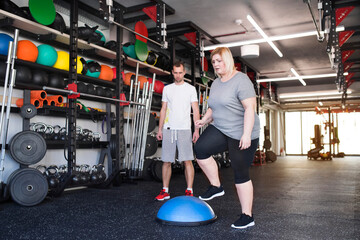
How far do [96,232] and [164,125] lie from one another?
1.40m

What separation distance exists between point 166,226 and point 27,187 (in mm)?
1508

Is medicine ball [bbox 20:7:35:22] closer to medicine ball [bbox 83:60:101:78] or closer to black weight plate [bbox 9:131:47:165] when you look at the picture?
medicine ball [bbox 83:60:101:78]

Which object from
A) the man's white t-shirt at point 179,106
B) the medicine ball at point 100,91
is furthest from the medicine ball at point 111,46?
the man's white t-shirt at point 179,106

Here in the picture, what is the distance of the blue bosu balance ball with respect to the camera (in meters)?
2.09

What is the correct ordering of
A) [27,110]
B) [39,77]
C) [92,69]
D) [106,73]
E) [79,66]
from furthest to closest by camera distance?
1. [106,73]
2. [92,69]
3. [79,66]
4. [39,77]
5. [27,110]

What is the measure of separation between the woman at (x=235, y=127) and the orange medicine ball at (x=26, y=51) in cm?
219

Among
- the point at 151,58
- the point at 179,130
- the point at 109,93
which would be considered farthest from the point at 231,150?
the point at 151,58

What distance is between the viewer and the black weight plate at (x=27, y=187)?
2.84 m

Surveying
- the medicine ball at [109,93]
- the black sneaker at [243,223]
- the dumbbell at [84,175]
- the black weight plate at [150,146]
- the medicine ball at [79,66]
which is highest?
the medicine ball at [79,66]

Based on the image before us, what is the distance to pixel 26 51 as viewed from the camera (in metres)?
3.41

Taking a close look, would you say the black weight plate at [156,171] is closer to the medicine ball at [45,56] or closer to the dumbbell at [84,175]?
the dumbbell at [84,175]

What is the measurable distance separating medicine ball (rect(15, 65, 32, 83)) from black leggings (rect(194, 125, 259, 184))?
2.18 metres

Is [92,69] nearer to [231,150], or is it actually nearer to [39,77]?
[39,77]

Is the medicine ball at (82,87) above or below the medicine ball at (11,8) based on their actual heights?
below
